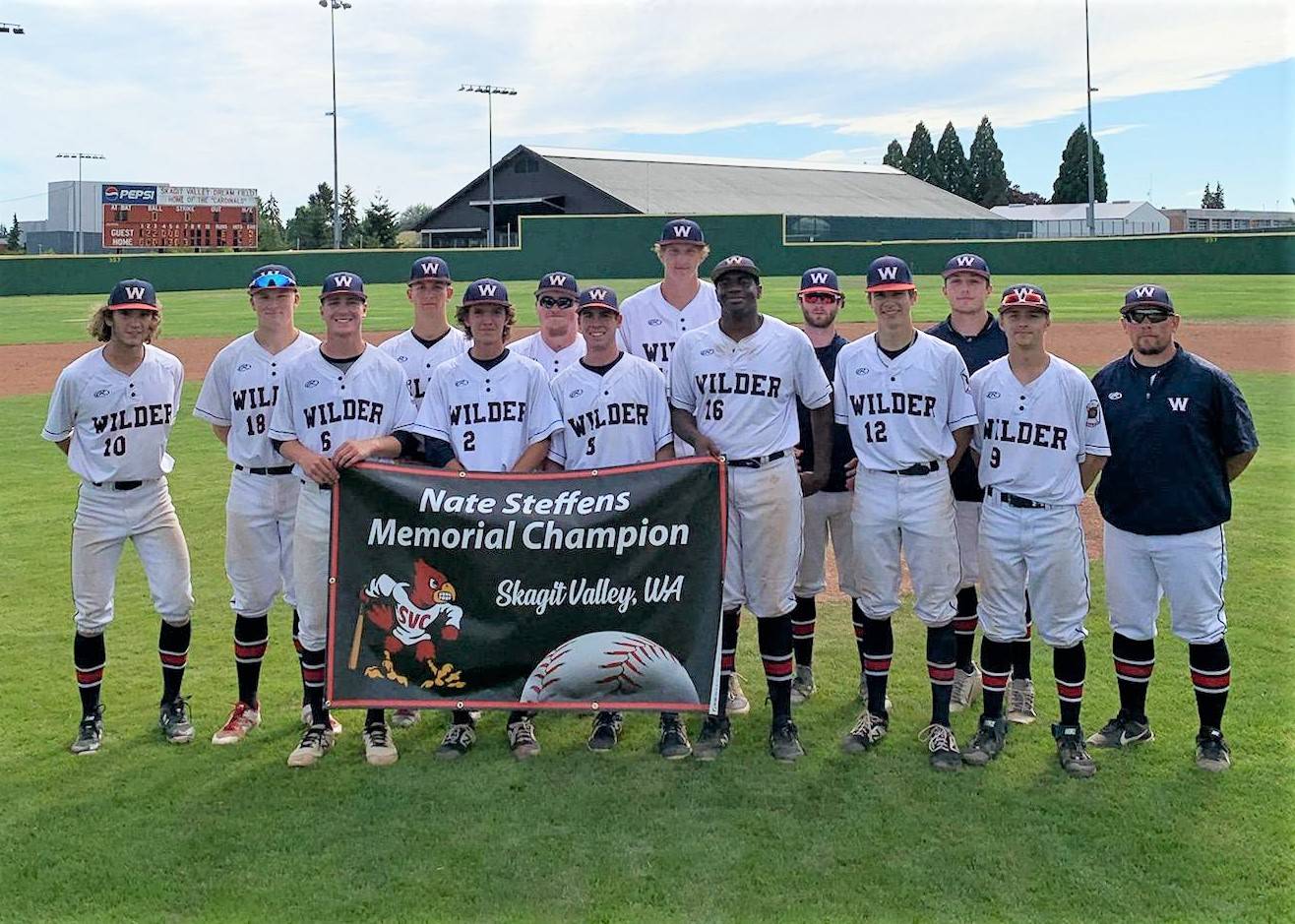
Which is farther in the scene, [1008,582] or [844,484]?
[844,484]

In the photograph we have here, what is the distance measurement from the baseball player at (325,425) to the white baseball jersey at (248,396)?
6.3 inches

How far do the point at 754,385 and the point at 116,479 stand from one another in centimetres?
310

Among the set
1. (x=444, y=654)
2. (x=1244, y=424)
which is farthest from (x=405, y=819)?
(x=1244, y=424)

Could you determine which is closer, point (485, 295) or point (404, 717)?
point (485, 295)

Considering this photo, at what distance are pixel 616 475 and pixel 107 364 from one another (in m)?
2.61

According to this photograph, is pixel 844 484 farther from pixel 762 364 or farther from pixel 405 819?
pixel 405 819

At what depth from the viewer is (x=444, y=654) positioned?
5.12 meters

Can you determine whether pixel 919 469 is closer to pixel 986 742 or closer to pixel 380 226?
pixel 986 742

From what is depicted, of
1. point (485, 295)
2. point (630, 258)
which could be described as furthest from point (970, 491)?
point (630, 258)

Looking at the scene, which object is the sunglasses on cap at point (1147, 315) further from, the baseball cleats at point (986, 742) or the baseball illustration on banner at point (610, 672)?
the baseball illustration on banner at point (610, 672)

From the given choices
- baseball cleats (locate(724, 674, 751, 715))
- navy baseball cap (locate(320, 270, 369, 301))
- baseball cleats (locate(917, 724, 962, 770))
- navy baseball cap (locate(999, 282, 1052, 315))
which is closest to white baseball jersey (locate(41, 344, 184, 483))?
navy baseball cap (locate(320, 270, 369, 301))

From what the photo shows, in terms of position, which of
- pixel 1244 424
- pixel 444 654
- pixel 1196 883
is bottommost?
pixel 1196 883

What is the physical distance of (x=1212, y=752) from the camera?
4.94 m

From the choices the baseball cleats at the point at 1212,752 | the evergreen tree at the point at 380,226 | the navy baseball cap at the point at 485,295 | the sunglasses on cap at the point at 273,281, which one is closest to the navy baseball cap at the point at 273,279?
the sunglasses on cap at the point at 273,281
